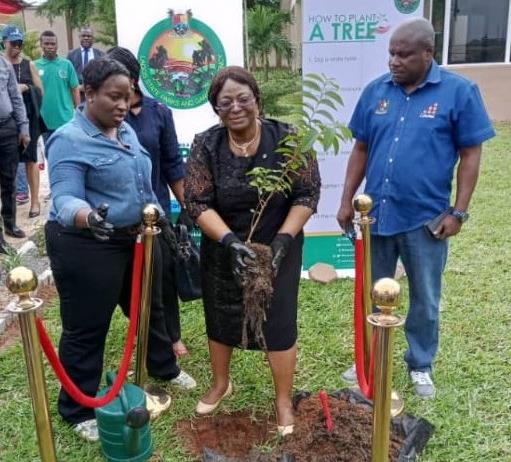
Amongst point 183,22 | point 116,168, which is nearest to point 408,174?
point 116,168

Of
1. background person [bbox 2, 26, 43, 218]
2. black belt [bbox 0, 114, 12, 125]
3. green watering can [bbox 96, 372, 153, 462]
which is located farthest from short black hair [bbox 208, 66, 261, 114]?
background person [bbox 2, 26, 43, 218]

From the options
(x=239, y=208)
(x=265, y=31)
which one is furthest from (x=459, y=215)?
(x=265, y=31)

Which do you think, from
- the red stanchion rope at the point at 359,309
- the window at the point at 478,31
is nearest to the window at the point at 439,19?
the window at the point at 478,31

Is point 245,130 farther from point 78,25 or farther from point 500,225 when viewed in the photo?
point 78,25

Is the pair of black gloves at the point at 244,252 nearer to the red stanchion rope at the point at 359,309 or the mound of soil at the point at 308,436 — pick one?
the red stanchion rope at the point at 359,309

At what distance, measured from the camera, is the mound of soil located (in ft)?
7.99

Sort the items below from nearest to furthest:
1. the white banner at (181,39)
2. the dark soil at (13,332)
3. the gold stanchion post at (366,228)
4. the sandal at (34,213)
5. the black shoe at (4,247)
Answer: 1. the gold stanchion post at (366,228)
2. the dark soil at (13,332)
3. the white banner at (181,39)
4. the black shoe at (4,247)
5. the sandal at (34,213)

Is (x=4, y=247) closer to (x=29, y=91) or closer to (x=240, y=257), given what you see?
(x=29, y=91)

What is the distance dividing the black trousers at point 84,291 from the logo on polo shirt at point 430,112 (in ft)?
4.66

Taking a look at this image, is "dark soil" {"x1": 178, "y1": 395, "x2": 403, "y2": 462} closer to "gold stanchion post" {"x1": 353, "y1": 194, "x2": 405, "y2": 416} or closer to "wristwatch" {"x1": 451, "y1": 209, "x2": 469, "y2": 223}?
"gold stanchion post" {"x1": 353, "y1": 194, "x2": 405, "y2": 416}

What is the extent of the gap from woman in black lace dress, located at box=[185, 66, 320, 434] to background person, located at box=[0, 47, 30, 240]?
2.97m

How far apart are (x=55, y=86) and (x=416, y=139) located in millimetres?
5028

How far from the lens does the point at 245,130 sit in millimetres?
2391

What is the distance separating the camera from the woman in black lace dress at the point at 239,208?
2342 mm
